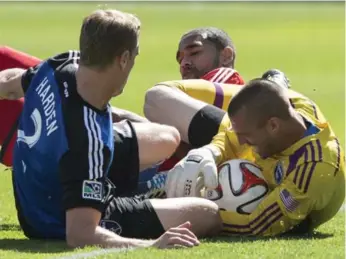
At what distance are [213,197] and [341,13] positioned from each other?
36411mm

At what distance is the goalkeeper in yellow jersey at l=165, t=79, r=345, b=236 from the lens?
654 cm

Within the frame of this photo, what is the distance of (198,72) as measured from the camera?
866 cm

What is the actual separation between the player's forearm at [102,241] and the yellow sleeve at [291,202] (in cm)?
82

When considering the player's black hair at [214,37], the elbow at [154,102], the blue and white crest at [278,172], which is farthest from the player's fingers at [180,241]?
the player's black hair at [214,37]

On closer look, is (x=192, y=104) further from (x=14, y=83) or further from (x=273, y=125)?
(x=14, y=83)

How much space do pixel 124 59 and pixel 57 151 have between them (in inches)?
24.3

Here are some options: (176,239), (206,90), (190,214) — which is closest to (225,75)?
(206,90)

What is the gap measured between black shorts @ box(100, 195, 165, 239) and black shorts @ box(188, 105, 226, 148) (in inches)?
42.4

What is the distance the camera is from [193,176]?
6.73m

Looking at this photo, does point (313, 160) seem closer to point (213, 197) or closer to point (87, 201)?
point (213, 197)

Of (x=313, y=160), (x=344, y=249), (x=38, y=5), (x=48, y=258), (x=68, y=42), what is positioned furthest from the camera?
(x=38, y=5)

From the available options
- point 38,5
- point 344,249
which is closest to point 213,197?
point 344,249

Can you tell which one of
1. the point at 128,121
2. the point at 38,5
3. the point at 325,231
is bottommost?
the point at 38,5

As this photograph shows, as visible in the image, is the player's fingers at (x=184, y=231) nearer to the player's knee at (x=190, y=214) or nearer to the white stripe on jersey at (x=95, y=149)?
the player's knee at (x=190, y=214)
